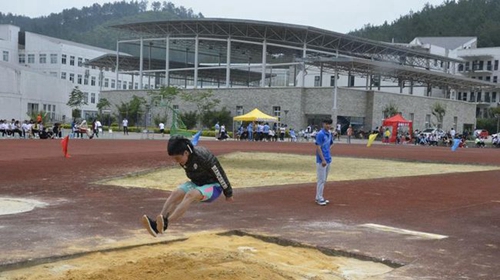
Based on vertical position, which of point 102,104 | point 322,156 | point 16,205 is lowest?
point 16,205

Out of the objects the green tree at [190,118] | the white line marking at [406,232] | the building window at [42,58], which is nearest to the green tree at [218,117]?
the green tree at [190,118]

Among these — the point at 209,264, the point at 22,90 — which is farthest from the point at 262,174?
the point at 22,90

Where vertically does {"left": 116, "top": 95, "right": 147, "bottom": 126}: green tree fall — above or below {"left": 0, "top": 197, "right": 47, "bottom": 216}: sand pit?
above

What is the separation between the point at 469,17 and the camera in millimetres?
113000

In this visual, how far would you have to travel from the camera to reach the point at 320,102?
5794 cm

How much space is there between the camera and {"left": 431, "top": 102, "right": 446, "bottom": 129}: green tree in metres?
65.4

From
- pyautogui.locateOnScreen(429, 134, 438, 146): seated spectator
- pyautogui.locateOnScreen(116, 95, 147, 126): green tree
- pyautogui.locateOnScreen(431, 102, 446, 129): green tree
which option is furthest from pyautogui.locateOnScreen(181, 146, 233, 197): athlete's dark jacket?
pyautogui.locateOnScreen(116, 95, 147, 126): green tree

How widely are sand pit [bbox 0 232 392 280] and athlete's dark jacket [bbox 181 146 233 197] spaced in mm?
831

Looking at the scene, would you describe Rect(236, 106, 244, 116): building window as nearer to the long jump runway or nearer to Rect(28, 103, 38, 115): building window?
Rect(28, 103, 38, 115): building window

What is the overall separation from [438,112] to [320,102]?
16.8 metres

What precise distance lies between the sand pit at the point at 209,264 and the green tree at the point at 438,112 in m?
61.9

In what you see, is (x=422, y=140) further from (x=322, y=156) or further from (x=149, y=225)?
(x=149, y=225)

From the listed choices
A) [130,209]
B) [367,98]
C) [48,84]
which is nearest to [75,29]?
[48,84]

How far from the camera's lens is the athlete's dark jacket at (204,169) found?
6.40 metres
